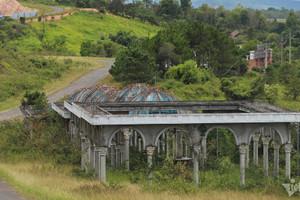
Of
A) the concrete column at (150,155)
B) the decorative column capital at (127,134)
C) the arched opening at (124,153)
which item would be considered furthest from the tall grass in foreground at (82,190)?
the decorative column capital at (127,134)

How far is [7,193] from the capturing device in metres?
21.7

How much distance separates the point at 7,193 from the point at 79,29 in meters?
92.0

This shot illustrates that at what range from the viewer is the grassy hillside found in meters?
93.4

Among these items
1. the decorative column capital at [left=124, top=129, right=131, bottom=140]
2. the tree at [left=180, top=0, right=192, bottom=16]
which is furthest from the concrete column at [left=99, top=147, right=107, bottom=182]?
the tree at [left=180, top=0, right=192, bottom=16]

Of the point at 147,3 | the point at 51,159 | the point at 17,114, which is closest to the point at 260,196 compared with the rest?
the point at 51,159

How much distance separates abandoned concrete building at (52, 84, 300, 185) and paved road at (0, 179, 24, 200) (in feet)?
13.0

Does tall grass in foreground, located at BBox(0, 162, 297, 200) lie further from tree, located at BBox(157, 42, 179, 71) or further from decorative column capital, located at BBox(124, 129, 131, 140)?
tree, located at BBox(157, 42, 179, 71)

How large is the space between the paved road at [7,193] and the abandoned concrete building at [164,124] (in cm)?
397

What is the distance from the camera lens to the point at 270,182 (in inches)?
971

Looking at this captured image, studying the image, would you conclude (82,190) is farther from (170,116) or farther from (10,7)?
(10,7)

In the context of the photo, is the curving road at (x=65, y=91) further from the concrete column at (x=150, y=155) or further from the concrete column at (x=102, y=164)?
the concrete column at (x=150, y=155)

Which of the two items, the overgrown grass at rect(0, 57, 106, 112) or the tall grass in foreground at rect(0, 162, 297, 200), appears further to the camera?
the overgrown grass at rect(0, 57, 106, 112)

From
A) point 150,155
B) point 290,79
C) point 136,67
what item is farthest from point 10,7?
point 150,155

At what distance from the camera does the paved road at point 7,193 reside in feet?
67.6
